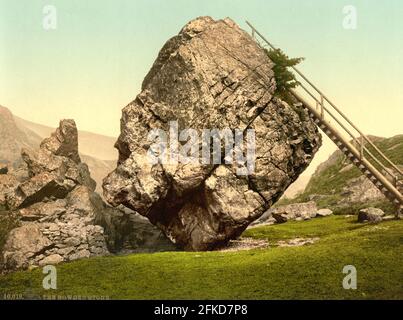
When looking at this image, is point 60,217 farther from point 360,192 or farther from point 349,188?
point 349,188

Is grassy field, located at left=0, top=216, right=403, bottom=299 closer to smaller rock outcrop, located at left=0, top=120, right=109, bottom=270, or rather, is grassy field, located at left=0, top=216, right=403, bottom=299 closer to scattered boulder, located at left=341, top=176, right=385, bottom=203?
smaller rock outcrop, located at left=0, top=120, right=109, bottom=270

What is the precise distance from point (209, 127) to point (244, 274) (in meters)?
13.3

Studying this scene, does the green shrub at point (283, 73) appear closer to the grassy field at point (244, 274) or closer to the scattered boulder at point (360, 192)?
the grassy field at point (244, 274)

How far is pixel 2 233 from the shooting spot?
38156mm

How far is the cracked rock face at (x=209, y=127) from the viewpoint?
1507 inches

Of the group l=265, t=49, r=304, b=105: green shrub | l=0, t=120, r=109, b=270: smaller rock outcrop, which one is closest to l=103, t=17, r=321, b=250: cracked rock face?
l=265, t=49, r=304, b=105: green shrub

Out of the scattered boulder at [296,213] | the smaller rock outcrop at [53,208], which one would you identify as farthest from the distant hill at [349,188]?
the smaller rock outcrop at [53,208]

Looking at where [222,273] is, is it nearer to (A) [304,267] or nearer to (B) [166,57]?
(A) [304,267]

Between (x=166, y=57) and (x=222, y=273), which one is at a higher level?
(x=166, y=57)

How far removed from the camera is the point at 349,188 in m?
74.3

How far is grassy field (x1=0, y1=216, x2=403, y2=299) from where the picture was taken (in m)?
25.9
